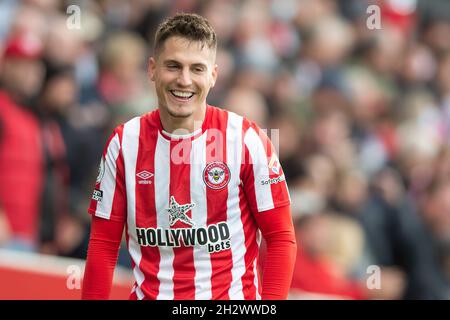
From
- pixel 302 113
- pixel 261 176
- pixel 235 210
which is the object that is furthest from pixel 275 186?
pixel 302 113

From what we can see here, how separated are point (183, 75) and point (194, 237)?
1.94 ft

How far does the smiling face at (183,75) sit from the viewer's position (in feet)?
11.4

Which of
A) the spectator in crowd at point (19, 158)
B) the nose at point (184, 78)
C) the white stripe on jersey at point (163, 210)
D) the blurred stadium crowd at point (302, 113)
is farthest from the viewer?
the blurred stadium crowd at point (302, 113)

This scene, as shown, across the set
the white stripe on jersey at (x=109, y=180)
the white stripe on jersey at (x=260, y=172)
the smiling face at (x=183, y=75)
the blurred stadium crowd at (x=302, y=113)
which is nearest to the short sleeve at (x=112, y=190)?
the white stripe on jersey at (x=109, y=180)

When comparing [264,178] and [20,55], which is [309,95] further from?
[264,178]

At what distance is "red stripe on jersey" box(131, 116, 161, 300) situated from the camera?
3570 millimetres

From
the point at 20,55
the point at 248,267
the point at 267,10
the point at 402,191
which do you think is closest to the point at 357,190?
the point at 402,191

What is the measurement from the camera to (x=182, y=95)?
3.49 meters

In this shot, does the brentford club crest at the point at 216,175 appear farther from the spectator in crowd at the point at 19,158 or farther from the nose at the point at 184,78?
the spectator in crowd at the point at 19,158

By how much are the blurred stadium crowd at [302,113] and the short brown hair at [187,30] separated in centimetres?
266

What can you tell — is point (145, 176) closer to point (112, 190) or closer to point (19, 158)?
point (112, 190)

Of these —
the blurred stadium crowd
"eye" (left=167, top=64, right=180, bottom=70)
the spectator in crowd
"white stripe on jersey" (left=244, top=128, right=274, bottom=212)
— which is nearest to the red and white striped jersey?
"white stripe on jersey" (left=244, top=128, right=274, bottom=212)

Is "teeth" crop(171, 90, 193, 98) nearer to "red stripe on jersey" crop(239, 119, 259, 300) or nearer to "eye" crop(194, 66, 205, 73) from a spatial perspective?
"eye" crop(194, 66, 205, 73)

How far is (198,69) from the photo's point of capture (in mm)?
3496
